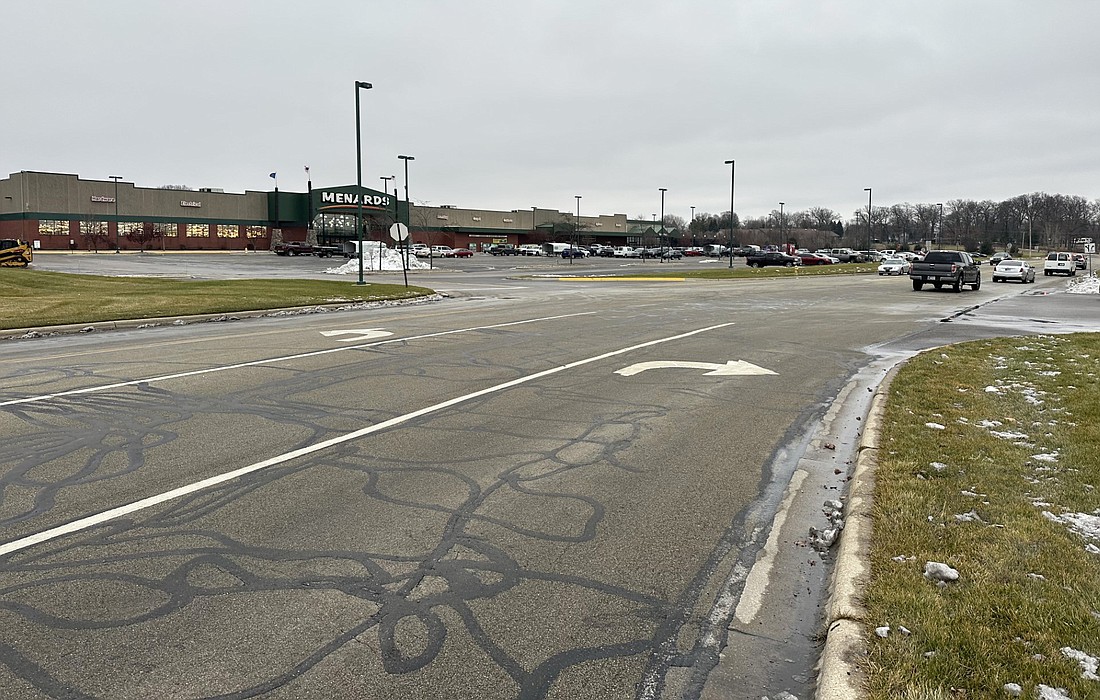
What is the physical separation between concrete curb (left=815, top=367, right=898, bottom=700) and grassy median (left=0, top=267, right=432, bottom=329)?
16.6m

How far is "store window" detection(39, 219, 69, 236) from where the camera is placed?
78.4m

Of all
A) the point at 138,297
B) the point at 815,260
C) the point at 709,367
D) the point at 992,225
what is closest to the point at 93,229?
the point at 138,297

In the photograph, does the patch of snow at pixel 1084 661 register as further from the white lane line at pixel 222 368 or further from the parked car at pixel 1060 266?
the parked car at pixel 1060 266

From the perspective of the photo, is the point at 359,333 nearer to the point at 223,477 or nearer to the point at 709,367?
the point at 709,367

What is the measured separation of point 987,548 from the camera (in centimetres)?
444

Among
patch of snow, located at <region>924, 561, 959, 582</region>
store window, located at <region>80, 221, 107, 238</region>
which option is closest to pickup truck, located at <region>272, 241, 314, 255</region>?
store window, located at <region>80, 221, 107, 238</region>

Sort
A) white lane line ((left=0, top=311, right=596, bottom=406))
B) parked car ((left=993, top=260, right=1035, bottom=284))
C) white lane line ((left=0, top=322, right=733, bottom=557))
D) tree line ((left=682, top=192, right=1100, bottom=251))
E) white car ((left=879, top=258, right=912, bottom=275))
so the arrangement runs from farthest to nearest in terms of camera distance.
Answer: tree line ((left=682, top=192, right=1100, bottom=251))
white car ((left=879, top=258, right=912, bottom=275))
parked car ((left=993, top=260, right=1035, bottom=284))
white lane line ((left=0, top=311, right=596, bottom=406))
white lane line ((left=0, top=322, right=733, bottom=557))

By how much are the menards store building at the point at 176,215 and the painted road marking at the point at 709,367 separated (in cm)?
6149

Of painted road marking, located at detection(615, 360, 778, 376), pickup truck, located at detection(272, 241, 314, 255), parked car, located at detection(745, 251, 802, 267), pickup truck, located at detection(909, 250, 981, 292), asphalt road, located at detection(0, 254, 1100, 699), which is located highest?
pickup truck, located at detection(272, 241, 314, 255)

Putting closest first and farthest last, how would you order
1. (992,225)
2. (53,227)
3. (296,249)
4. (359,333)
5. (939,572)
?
(939,572) < (359,333) < (296,249) < (53,227) < (992,225)

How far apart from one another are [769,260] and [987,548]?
67.1 m

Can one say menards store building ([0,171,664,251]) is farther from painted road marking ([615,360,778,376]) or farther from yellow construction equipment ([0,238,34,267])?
painted road marking ([615,360,778,376])

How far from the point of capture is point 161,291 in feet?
84.0

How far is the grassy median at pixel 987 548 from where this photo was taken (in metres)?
3.25
